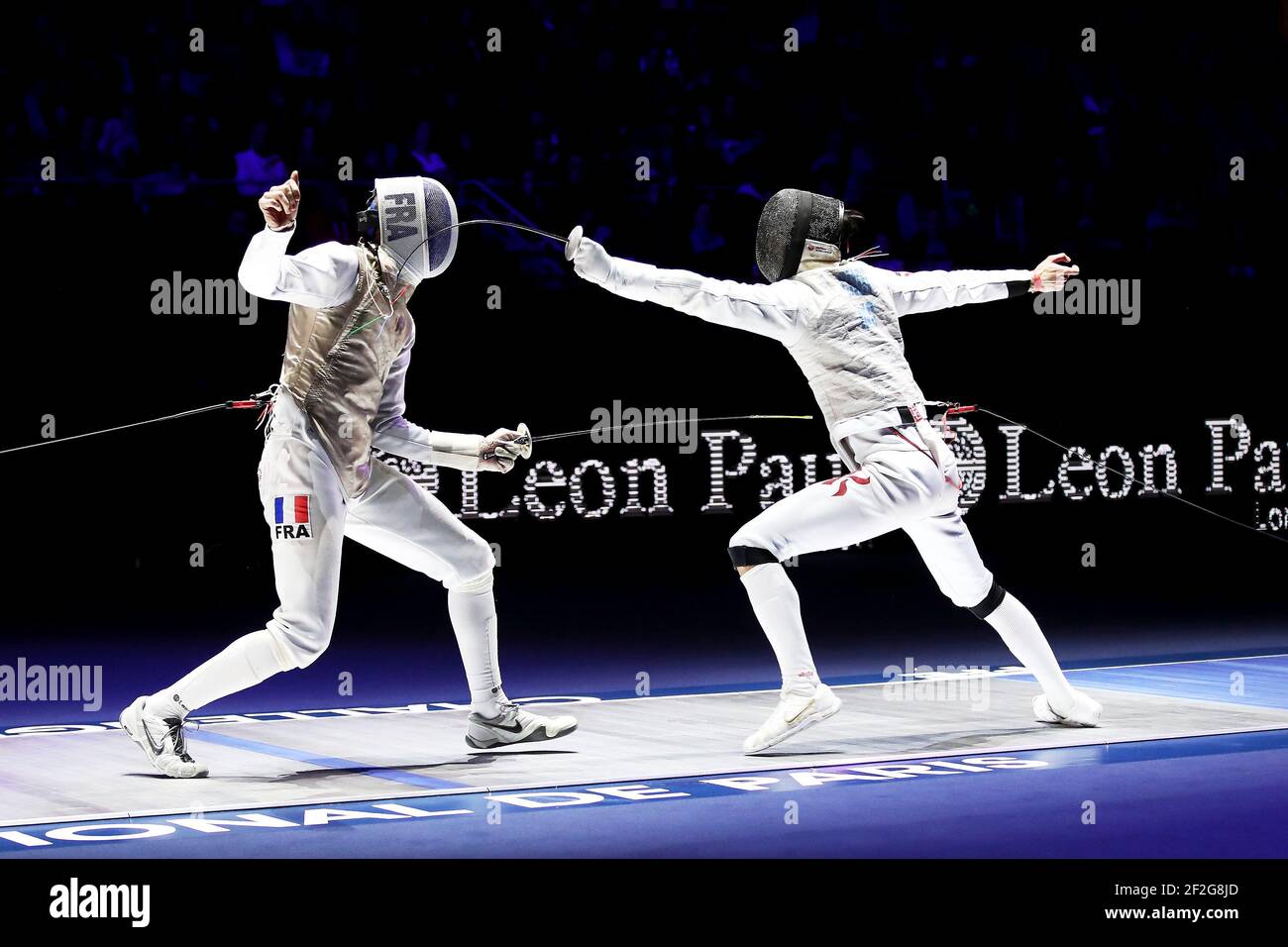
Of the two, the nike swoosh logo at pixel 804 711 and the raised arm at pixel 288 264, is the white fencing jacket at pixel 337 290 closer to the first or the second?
the raised arm at pixel 288 264

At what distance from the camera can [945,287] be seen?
4484 mm

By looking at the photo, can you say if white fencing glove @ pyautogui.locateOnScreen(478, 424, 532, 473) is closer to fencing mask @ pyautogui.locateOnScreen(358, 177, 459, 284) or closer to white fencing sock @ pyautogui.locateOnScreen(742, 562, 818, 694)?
fencing mask @ pyautogui.locateOnScreen(358, 177, 459, 284)

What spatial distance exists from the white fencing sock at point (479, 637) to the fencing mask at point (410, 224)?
791mm

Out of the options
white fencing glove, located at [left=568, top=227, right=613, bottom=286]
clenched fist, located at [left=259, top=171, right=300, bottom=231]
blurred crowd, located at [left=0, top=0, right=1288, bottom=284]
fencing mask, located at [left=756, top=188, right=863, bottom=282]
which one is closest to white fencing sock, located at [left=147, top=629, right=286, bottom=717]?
clenched fist, located at [left=259, top=171, right=300, bottom=231]

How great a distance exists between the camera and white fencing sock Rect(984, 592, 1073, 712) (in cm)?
443

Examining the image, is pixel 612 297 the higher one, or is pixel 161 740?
pixel 612 297

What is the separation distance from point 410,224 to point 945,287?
4.73 ft

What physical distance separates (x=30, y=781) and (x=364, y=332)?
4.13 feet

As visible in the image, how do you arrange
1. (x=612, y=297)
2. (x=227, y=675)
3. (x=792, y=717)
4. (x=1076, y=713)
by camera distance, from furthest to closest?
(x=612, y=297), (x=1076, y=713), (x=792, y=717), (x=227, y=675)

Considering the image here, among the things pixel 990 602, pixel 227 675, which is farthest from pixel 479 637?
pixel 990 602

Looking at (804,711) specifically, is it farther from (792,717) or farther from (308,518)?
(308,518)

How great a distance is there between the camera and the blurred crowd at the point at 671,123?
26.3 feet

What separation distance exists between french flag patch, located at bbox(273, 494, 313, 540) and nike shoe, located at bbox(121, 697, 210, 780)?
0.48m

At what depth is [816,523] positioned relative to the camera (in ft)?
13.6
